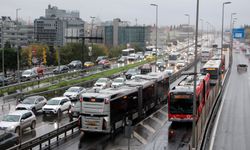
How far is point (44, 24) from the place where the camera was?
134500 millimetres

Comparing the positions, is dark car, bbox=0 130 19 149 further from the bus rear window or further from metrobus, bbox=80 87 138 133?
the bus rear window

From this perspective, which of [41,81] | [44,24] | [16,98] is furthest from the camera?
[44,24]

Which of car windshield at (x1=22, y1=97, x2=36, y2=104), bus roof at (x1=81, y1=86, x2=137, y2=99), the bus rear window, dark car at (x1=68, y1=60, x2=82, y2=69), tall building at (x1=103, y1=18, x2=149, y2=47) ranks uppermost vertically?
tall building at (x1=103, y1=18, x2=149, y2=47)

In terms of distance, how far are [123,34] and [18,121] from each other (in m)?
134

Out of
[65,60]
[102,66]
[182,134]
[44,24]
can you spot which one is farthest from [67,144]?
[44,24]

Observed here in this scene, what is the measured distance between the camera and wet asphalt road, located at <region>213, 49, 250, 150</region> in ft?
86.3

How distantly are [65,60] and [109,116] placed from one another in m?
60.2

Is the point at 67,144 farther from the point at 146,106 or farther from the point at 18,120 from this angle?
the point at 146,106

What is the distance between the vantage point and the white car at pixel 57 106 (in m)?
35.1

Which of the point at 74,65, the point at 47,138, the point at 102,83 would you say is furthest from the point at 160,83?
the point at 74,65

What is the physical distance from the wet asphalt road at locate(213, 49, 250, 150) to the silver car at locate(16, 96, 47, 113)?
14.8 m

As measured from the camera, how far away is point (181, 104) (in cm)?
2952

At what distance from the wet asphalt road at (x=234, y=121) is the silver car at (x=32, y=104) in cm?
1482

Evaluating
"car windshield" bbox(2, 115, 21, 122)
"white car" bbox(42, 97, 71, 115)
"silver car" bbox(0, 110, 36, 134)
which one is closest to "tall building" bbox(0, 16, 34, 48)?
"white car" bbox(42, 97, 71, 115)
